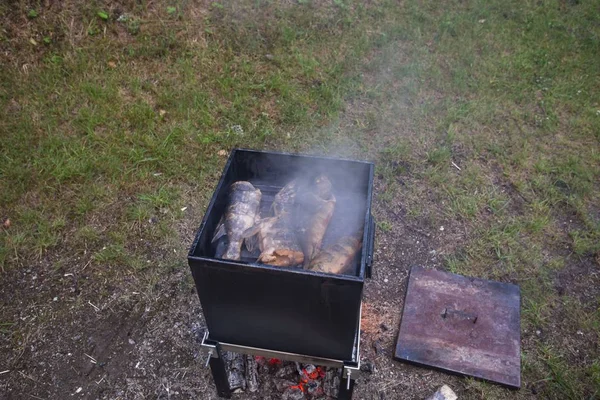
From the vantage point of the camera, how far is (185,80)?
4645 mm

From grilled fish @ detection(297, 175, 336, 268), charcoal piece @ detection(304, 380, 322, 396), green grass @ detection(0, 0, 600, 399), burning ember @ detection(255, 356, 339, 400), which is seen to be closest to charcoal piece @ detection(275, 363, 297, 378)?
burning ember @ detection(255, 356, 339, 400)

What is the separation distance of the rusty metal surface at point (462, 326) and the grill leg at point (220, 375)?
102 cm

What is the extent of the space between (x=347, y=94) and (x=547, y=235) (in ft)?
7.59

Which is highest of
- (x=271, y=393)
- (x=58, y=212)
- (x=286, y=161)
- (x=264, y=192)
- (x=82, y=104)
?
(x=286, y=161)

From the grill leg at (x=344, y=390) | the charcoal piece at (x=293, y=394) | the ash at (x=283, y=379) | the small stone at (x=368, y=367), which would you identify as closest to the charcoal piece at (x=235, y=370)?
the ash at (x=283, y=379)

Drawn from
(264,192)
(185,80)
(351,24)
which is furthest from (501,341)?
(351,24)

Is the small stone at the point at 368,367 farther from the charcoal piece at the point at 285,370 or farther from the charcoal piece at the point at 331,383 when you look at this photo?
the charcoal piece at the point at 285,370

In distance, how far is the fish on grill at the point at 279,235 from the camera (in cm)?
202

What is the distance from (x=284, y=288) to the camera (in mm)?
1887

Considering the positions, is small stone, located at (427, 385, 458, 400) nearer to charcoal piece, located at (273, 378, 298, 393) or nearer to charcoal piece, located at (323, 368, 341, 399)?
charcoal piece, located at (323, 368, 341, 399)

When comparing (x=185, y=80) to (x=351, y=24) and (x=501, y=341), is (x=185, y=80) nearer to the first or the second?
(x=351, y=24)

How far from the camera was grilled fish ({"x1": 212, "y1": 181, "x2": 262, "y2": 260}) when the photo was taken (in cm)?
213

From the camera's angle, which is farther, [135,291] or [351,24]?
[351,24]

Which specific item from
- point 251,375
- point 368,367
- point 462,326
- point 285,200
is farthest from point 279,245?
point 462,326
